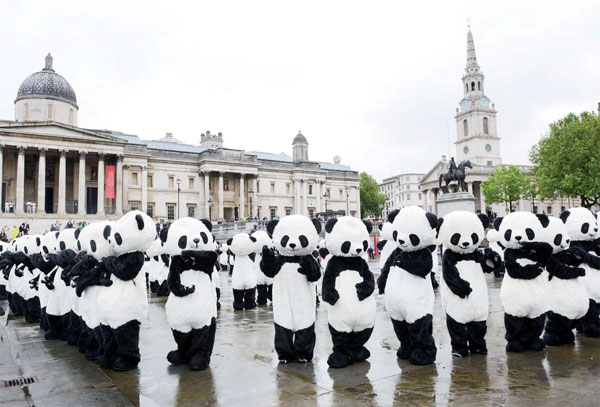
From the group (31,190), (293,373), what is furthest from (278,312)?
(31,190)

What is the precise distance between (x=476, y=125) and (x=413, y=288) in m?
85.5

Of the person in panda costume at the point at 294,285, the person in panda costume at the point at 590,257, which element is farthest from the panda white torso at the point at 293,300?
the person in panda costume at the point at 590,257

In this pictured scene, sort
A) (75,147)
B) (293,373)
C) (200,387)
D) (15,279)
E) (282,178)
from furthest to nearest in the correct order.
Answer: (282,178) → (75,147) → (15,279) → (293,373) → (200,387)

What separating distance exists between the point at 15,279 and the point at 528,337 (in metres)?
11.8

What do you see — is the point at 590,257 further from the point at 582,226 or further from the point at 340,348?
the point at 340,348

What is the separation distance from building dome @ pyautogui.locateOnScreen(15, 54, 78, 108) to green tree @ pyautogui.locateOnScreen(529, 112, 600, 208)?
52.0 metres

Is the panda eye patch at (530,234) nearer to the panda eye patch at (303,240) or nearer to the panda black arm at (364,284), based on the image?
the panda black arm at (364,284)

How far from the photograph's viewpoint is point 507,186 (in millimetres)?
64438

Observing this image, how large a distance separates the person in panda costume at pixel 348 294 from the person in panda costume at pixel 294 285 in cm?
32

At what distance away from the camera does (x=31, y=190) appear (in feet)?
160

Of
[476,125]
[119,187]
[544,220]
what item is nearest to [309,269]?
[544,220]

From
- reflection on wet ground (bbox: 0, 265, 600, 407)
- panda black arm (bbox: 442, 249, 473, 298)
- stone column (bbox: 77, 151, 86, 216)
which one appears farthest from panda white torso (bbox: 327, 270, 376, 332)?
stone column (bbox: 77, 151, 86, 216)

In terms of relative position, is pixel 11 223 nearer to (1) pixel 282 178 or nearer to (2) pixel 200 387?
(1) pixel 282 178

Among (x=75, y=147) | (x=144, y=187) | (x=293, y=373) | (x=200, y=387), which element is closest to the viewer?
(x=200, y=387)
